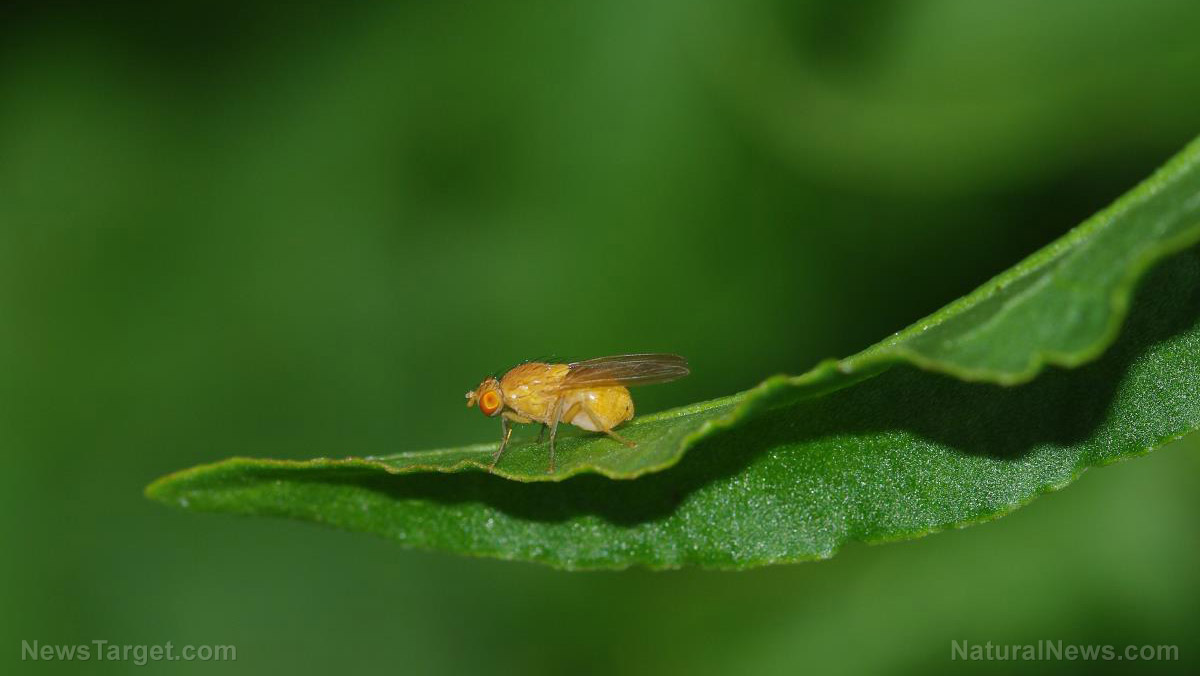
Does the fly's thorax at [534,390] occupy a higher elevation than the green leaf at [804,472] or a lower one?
higher

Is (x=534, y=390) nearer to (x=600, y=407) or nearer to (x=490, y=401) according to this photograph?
(x=490, y=401)

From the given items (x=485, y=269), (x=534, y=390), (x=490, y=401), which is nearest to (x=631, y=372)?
(x=534, y=390)

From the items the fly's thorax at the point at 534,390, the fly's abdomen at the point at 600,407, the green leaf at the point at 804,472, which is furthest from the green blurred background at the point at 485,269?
the green leaf at the point at 804,472

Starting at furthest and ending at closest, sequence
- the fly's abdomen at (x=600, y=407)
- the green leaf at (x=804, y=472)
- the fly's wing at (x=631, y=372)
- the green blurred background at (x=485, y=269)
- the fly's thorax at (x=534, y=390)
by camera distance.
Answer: the green blurred background at (x=485, y=269) < the fly's thorax at (x=534, y=390) < the fly's wing at (x=631, y=372) < the fly's abdomen at (x=600, y=407) < the green leaf at (x=804, y=472)

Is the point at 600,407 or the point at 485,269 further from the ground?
the point at 485,269

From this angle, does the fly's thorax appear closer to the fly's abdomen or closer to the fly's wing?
the fly's wing

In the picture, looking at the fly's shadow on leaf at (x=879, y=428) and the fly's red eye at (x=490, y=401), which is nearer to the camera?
the fly's shadow on leaf at (x=879, y=428)

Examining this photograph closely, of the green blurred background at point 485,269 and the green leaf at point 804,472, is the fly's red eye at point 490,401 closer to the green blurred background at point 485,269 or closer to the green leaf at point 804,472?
the green leaf at point 804,472

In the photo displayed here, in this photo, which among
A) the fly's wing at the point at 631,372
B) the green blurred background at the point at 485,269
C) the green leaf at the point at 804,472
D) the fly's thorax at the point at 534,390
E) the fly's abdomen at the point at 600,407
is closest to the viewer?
the green leaf at the point at 804,472

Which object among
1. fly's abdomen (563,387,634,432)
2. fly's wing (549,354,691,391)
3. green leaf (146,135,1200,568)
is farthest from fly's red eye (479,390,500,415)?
green leaf (146,135,1200,568)
